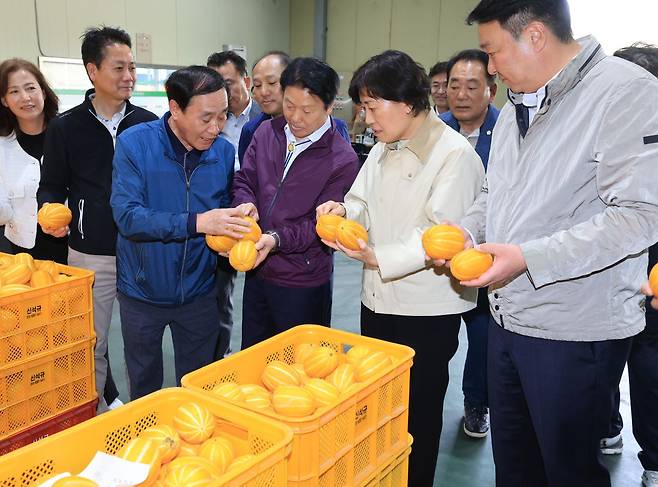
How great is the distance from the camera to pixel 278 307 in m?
2.60

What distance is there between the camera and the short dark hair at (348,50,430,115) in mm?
2023

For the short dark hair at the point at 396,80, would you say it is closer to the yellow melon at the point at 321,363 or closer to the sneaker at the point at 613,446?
the yellow melon at the point at 321,363

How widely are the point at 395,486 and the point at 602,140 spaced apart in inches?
40.3

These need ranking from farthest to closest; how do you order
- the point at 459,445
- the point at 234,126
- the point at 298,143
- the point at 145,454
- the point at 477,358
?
the point at 234,126 < the point at 477,358 < the point at 459,445 < the point at 298,143 < the point at 145,454

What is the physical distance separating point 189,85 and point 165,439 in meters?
1.50

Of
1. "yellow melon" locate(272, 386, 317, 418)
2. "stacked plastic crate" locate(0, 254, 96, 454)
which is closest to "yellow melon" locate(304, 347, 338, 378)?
"yellow melon" locate(272, 386, 317, 418)

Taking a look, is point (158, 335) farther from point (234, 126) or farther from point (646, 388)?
point (646, 388)

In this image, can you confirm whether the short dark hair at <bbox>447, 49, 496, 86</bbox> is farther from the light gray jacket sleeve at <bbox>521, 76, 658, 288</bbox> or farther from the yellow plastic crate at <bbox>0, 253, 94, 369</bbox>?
the yellow plastic crate at <bbox>0, 253, 94, 369</bbox>

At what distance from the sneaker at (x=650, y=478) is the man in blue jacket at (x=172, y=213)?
1994 mm

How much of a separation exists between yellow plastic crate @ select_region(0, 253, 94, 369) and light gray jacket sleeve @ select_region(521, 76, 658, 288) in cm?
155

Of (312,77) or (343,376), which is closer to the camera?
(343,376)

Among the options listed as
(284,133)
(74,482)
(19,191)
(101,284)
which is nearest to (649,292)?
(74,482)

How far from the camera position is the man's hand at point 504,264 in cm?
153

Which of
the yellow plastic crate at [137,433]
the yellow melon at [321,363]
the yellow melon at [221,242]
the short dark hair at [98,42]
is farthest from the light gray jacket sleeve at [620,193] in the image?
the short dark hair at [98,42]
